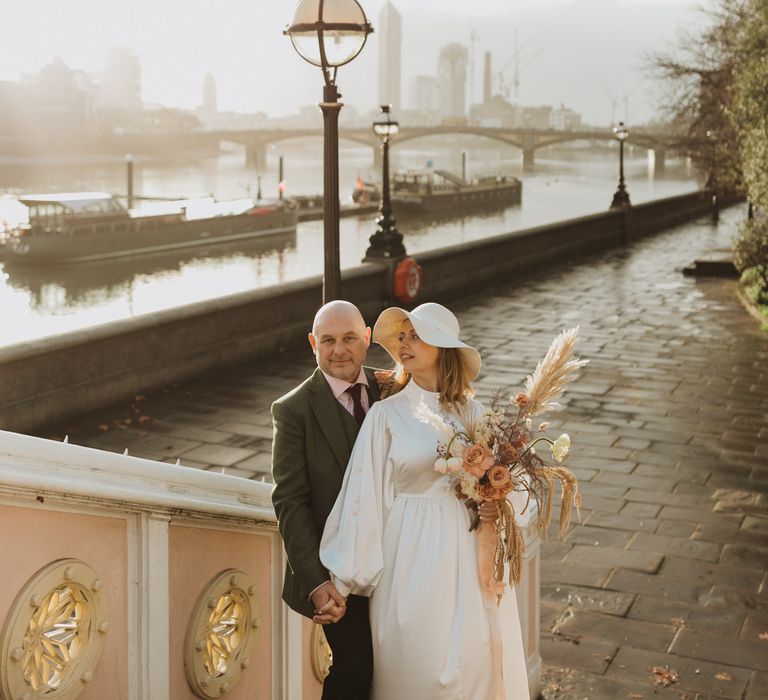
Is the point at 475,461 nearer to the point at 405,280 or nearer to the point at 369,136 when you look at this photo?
the point at 405,280

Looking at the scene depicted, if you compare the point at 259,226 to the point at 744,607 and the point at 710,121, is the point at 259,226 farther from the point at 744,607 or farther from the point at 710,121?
the point at 744,607

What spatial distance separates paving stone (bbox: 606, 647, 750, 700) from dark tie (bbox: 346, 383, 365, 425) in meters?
2.40

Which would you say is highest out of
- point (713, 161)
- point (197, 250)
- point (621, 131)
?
point (621, 131)

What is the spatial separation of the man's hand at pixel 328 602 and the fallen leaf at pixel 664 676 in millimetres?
2493

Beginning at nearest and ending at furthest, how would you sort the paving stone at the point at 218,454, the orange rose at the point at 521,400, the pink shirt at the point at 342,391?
1. the orange rose at the point at 521,400
2. the pink shirt at the point at 342,391
3. the paving stone at the point at 218,454

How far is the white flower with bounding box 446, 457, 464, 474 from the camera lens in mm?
2980

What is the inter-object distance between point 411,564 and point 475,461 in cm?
34

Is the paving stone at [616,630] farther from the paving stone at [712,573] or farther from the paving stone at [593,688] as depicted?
the paving stone at [712,573]

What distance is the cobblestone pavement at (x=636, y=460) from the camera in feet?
17.6

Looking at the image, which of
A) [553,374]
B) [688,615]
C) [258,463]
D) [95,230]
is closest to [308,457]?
[553,374]

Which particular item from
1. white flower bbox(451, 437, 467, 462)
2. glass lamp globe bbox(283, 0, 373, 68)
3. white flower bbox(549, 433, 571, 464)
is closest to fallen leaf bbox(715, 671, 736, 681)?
white flower bbox(549, 433, 571, 464)

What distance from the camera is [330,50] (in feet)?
18.6

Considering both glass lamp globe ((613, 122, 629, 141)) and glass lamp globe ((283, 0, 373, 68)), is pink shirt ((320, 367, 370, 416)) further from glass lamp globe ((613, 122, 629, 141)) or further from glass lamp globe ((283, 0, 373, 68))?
glass lamp globe ((613, 122, 629, 141))

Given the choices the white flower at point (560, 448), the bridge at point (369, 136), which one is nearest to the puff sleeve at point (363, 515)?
the white flower at point (560, 448)
